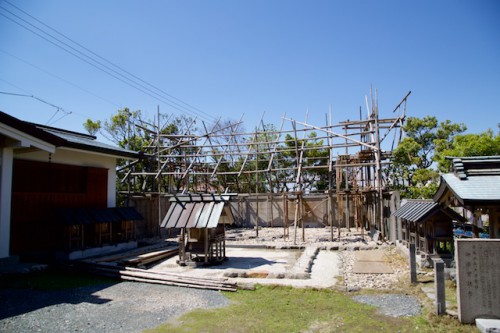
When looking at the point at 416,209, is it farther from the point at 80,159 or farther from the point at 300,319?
the point at 80,159

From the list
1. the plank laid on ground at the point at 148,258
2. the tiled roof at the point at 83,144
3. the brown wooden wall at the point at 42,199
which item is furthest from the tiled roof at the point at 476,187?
the tiled roof at the point at 83,144

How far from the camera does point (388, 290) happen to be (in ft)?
26.8

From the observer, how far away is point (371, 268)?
35.2 ft

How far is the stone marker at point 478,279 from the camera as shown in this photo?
609cm

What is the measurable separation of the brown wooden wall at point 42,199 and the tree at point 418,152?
55.5 feet

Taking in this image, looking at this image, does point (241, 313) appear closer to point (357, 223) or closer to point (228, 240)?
point (228, 240)

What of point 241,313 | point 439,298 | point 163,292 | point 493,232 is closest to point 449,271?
point 493,232

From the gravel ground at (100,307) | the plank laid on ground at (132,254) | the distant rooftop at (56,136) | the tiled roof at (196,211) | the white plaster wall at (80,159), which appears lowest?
the gravel ground at (100,307)

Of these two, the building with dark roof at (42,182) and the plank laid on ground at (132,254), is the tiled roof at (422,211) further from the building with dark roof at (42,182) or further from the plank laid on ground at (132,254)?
the building with dark roof at (42,182)

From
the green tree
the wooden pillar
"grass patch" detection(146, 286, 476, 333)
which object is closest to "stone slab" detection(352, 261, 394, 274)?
"grass patch" detection(146, 286, 476, 333)

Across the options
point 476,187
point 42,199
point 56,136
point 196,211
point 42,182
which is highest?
point 56,136

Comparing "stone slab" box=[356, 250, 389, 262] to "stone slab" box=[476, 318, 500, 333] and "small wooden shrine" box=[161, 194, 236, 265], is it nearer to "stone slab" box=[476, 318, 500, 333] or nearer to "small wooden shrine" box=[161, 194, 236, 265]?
"small wooden shrine" box=[161, 194, 236, 265]

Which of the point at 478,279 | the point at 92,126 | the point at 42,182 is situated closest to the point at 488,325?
the point at 478,279

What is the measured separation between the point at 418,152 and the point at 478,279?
56.6ft
